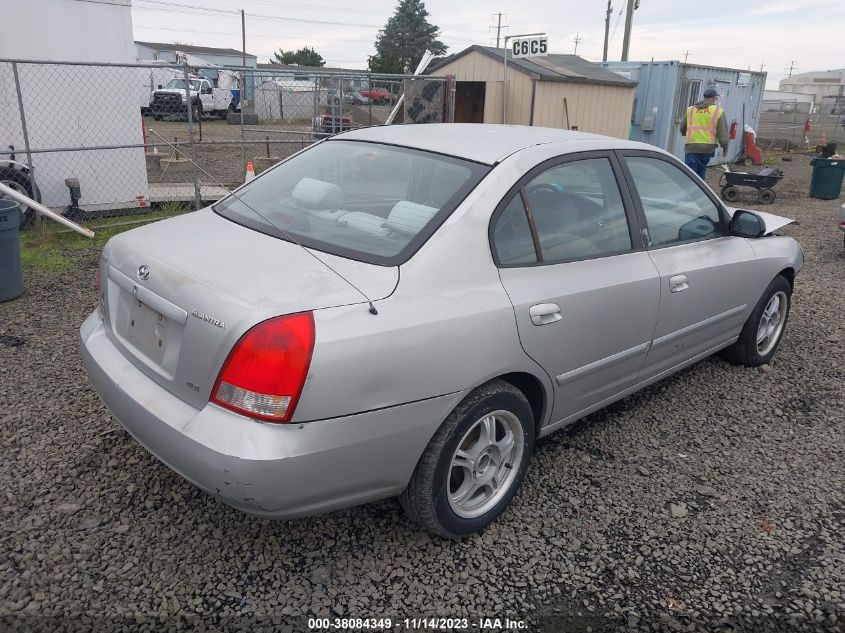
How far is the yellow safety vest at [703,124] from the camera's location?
1016 centimetres

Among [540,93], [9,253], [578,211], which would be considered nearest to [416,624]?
[578,211]

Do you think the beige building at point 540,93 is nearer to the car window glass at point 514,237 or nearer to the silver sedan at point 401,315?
the silver sedan at point 401,315

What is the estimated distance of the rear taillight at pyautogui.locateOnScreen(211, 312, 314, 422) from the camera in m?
2.15

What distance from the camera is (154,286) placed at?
2520mm

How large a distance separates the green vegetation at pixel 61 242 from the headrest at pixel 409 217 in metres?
5.03

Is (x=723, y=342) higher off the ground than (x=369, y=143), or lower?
lower

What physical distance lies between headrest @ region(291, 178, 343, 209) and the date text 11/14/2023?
5.58 ft

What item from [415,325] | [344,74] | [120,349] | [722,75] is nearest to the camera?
[415,325]

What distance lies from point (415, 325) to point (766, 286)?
313 cm

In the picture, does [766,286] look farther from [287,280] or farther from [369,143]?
[287,280]

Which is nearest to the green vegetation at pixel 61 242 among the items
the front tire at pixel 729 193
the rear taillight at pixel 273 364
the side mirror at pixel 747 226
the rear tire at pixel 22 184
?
the rear tire at pixel 22 184

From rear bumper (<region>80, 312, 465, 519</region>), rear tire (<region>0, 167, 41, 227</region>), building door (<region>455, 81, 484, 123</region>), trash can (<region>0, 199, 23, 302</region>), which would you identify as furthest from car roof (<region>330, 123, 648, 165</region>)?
building door (<region>455, 81, 484, 123</region>)

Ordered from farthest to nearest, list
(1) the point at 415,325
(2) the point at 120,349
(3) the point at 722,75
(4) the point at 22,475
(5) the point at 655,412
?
1. (3) the point at 722,75
2. (5) the point at 655,412
3. (4) the point at 22,475
4. (2) the point at 120,349
5. (1) the point at 415,325

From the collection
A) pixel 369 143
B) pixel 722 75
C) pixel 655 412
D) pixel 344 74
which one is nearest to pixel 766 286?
pixel 655 412
